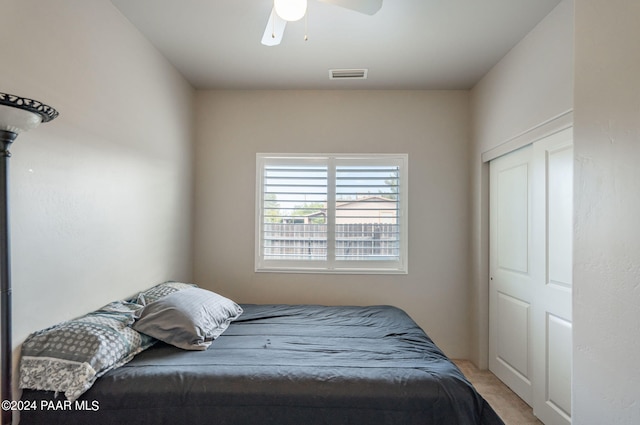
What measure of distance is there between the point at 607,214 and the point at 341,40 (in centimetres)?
201

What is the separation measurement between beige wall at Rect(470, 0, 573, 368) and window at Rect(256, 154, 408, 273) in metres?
0.69

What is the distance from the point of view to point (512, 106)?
2.54 metres

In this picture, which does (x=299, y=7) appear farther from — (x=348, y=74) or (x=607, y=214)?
(x=607, y=214)

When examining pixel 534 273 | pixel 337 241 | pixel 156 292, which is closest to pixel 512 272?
pixel 534 273

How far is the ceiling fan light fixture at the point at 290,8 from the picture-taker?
1.57 metres

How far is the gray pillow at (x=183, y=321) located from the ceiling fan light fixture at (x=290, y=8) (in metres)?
1.81

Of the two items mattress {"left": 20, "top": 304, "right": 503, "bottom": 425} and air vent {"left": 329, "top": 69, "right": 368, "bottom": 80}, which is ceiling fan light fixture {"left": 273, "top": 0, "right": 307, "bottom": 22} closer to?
air vent {"left": 329, "top": 69, "right": 368, "bottom": 80}

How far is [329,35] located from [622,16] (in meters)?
1.68

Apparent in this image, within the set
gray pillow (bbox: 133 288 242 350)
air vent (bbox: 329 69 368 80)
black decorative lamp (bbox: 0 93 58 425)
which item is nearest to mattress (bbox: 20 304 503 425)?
gray pillow (bbox: 133 288 242 350)

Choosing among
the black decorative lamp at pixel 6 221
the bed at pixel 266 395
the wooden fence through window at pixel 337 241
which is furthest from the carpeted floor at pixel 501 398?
the black decorative lamp at pixel 6 221

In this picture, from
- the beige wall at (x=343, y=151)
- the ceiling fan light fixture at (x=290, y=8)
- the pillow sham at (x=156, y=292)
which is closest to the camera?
the ceiling fan light fixture at (x=290, y=8)

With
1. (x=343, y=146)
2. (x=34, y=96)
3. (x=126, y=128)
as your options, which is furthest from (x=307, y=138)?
(x=34, y=96)

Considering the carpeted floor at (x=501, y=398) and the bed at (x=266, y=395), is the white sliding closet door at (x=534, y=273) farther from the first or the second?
the bed at (x=266, y=395)

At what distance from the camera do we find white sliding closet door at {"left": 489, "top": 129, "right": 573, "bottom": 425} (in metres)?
2.04
